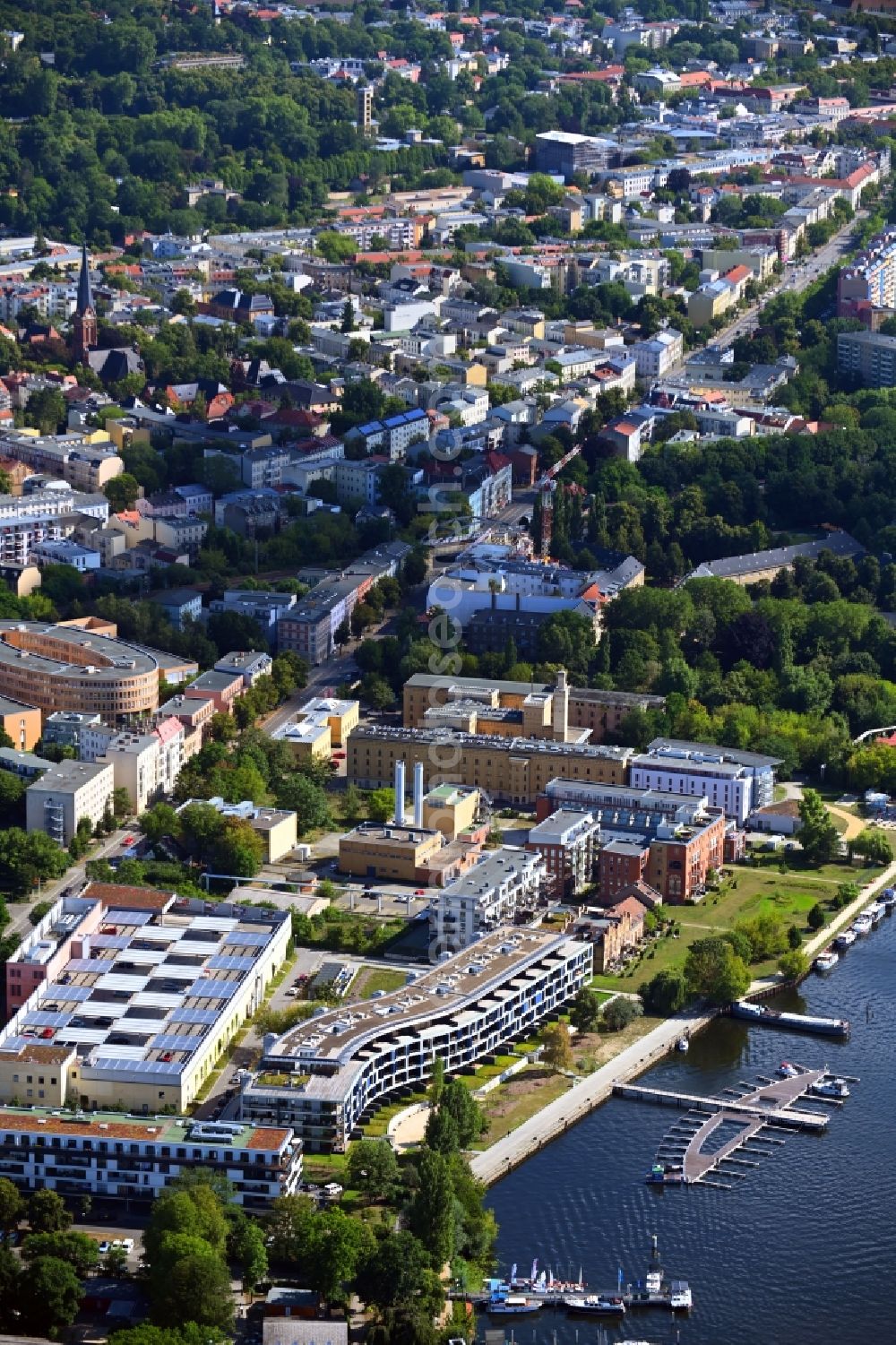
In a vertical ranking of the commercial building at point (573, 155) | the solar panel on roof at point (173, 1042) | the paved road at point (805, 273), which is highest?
the solar panel on roof at point (173, 1042)

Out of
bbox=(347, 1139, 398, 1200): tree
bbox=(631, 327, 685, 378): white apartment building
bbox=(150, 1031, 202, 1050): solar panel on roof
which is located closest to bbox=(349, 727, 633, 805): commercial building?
bbox=(150, 1031, 202, 1050): solar panel on roof

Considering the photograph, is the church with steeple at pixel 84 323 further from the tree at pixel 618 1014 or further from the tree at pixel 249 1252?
the tree at pixel 249 1252

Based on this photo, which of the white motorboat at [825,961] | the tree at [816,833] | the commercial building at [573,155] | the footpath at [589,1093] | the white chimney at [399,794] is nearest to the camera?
the footpath at [589,1093]

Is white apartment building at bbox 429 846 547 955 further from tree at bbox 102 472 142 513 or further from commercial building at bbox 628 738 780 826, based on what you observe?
tree at bbox 102 472 142 513

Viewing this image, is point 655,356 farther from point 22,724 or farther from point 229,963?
point 229,963

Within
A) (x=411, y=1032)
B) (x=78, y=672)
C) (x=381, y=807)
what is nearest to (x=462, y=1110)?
(x=411, y=1032)

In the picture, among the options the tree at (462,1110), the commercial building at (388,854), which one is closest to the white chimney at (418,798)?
the commercial building at (388,854)
